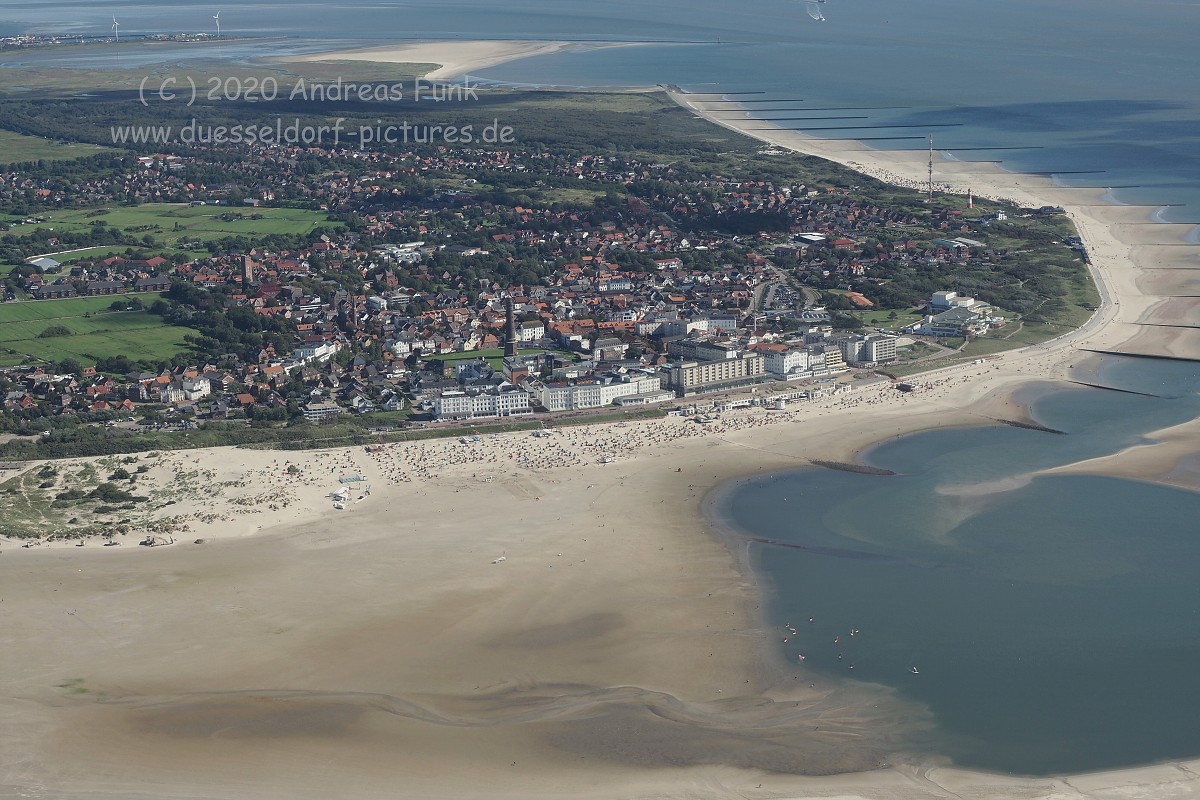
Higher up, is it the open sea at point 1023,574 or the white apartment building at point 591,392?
the white apartment building at point 591,392

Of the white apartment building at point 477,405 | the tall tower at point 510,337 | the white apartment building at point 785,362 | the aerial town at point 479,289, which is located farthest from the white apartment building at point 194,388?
the white apartment building at point 785,362

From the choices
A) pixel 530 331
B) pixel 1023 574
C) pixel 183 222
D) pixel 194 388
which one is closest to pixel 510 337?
pixel 530 331

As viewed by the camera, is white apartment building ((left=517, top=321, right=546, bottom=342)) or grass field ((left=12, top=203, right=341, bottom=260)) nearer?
white apartment building ((left=517, top=321, right=546, bottom=342))

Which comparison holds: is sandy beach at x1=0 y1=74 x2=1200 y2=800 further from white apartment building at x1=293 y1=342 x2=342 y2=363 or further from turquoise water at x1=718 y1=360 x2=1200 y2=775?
white apartment building at x1=293 y1=342 x2=342 y2=363

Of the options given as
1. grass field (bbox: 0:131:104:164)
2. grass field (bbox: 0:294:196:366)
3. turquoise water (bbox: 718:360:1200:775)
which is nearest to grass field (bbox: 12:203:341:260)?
grass field (bbox: 0:294:196:366)

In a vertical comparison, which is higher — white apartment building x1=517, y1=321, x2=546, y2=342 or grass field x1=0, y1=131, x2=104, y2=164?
grass field x1=0, y1=131, x2=104, y2=164

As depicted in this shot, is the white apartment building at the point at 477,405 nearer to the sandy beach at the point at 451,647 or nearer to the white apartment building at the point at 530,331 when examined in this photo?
the sandy beach at the point at 451,647

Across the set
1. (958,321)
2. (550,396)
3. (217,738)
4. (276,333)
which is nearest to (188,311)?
(276,333)
